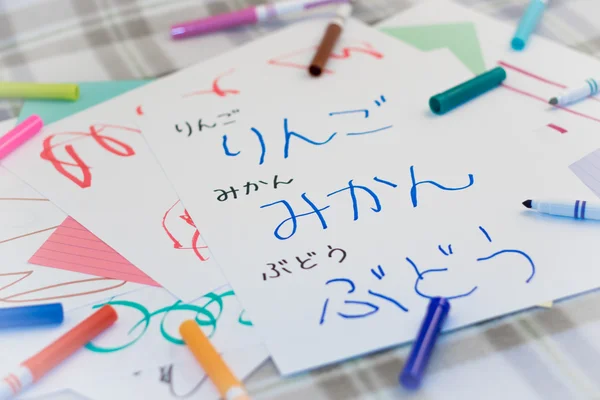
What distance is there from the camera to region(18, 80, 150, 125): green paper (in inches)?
26.1

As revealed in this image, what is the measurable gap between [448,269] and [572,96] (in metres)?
0.25

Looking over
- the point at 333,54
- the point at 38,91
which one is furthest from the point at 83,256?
the point at 333,54

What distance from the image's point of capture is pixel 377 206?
0.54 metres

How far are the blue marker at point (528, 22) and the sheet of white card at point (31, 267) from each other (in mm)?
474

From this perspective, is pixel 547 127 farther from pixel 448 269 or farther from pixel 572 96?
pixel 448 269

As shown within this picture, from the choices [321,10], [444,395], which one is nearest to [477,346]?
[444,395]

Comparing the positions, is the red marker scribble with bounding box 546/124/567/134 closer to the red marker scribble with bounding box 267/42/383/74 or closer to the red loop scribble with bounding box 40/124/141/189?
the red marker scribble with bounding box 267/42/383/74

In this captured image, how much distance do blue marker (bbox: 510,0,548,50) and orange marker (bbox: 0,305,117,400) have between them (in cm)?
50

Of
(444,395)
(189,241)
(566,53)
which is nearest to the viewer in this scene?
(444,395)

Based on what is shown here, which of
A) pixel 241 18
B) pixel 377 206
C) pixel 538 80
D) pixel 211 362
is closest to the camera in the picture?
pixel 211 362

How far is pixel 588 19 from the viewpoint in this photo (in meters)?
0.75

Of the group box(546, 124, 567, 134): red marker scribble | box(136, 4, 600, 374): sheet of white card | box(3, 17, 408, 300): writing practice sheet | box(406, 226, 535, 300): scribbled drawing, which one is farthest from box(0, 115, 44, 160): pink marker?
box(546, 124, 567, 134): red marker scribble

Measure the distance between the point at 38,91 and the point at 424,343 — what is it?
1.57 feet

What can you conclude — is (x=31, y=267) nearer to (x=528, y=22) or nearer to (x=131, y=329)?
(x=131, y=329)
